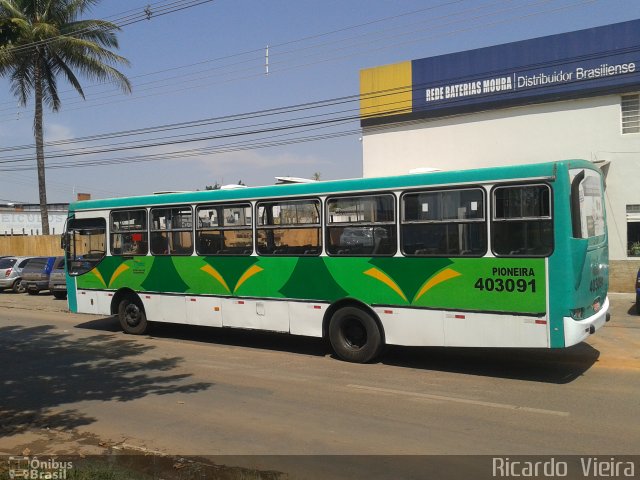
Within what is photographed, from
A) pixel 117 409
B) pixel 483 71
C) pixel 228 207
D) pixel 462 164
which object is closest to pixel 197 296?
pixel 228 207

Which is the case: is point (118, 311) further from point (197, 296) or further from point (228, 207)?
point (228, 207)

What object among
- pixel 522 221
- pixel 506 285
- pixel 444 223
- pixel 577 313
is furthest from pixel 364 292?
pixel 577 313

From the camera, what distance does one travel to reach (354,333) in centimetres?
1006

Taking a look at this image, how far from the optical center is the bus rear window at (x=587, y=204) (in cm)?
809

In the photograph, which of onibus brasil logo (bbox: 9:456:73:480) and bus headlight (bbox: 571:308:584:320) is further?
bus headlight (bbox: 571:308:584:320)

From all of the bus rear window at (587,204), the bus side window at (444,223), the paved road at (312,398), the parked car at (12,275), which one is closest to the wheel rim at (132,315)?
the paved road at (312,398)

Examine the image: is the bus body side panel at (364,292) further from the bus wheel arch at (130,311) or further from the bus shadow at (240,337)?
the bus shadow at (240,337)

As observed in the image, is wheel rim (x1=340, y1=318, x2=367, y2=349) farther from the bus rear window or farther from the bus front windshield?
the bus front windshield

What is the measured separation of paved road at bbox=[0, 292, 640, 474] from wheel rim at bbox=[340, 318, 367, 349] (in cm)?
40

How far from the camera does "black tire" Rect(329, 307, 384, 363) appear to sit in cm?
969

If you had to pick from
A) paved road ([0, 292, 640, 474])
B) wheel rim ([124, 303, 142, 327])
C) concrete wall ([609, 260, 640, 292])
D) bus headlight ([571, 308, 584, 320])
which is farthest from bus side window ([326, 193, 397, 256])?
concrete wall ([609, 260, 640, 292])

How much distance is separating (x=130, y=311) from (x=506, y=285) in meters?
8.49

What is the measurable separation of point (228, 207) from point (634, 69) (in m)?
13.8

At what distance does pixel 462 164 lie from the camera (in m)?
21.3
